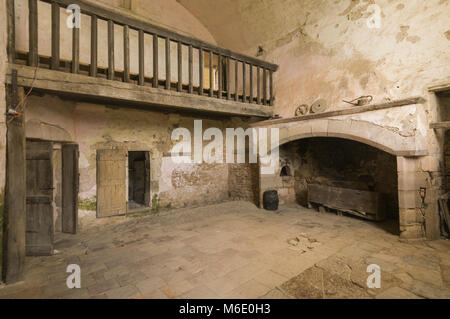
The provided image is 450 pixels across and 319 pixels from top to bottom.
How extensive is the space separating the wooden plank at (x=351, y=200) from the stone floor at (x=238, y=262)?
27 cm

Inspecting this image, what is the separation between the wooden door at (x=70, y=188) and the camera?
460cm

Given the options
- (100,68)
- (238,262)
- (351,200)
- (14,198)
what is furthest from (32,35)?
(351,200)

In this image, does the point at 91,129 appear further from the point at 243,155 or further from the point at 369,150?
the point at 369,150

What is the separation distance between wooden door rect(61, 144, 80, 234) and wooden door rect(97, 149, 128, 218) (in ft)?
1.62

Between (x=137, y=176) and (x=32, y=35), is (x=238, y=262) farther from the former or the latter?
(x=137, y=176)

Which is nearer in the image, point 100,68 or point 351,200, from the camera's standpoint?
point 100,68

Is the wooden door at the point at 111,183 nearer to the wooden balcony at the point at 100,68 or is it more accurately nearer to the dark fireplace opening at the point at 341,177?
the wooden balcony at the point at 100,68

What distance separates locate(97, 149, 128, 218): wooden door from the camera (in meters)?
5.08

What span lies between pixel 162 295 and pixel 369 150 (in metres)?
5.79

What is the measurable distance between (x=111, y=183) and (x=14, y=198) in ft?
7.66

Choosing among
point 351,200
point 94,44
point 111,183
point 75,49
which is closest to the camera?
point 75,49

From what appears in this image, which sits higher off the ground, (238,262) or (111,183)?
(111,183)

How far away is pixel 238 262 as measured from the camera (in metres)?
3.20
